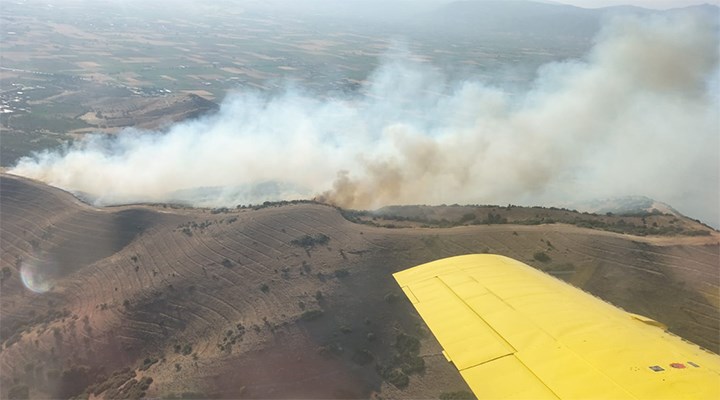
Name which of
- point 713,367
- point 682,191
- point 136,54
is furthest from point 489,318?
point 136,54

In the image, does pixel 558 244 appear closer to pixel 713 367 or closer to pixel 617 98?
pixel 713 367

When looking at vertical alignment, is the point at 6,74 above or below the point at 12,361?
above

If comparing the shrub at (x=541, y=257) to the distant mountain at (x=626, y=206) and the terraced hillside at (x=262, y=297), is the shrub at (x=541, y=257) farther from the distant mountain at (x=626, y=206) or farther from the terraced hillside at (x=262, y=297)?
the distant mountain at (x=626, y=206)

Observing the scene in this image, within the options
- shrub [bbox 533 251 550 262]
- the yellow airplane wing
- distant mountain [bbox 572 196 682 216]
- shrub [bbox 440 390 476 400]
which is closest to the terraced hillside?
shrub [bbox 533 251 550 262]

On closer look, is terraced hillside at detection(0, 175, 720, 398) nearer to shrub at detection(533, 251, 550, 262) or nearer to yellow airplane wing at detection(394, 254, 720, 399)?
shrub at detection(533, 251, 550, 262)

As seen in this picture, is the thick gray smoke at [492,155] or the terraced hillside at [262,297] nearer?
the terraced hillside at [262,297]

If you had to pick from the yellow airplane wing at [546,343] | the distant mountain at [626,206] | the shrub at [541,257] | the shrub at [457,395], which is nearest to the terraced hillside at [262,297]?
the shrub at [541,257]

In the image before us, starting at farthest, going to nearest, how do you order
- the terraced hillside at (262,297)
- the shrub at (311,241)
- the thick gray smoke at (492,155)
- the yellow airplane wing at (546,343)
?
1. the thick gray smoke at (492,155)
2. the shrub at (311,241)
3. the terraced hillside at (262,297)
4. the yellow airplane wing at (546,343)
